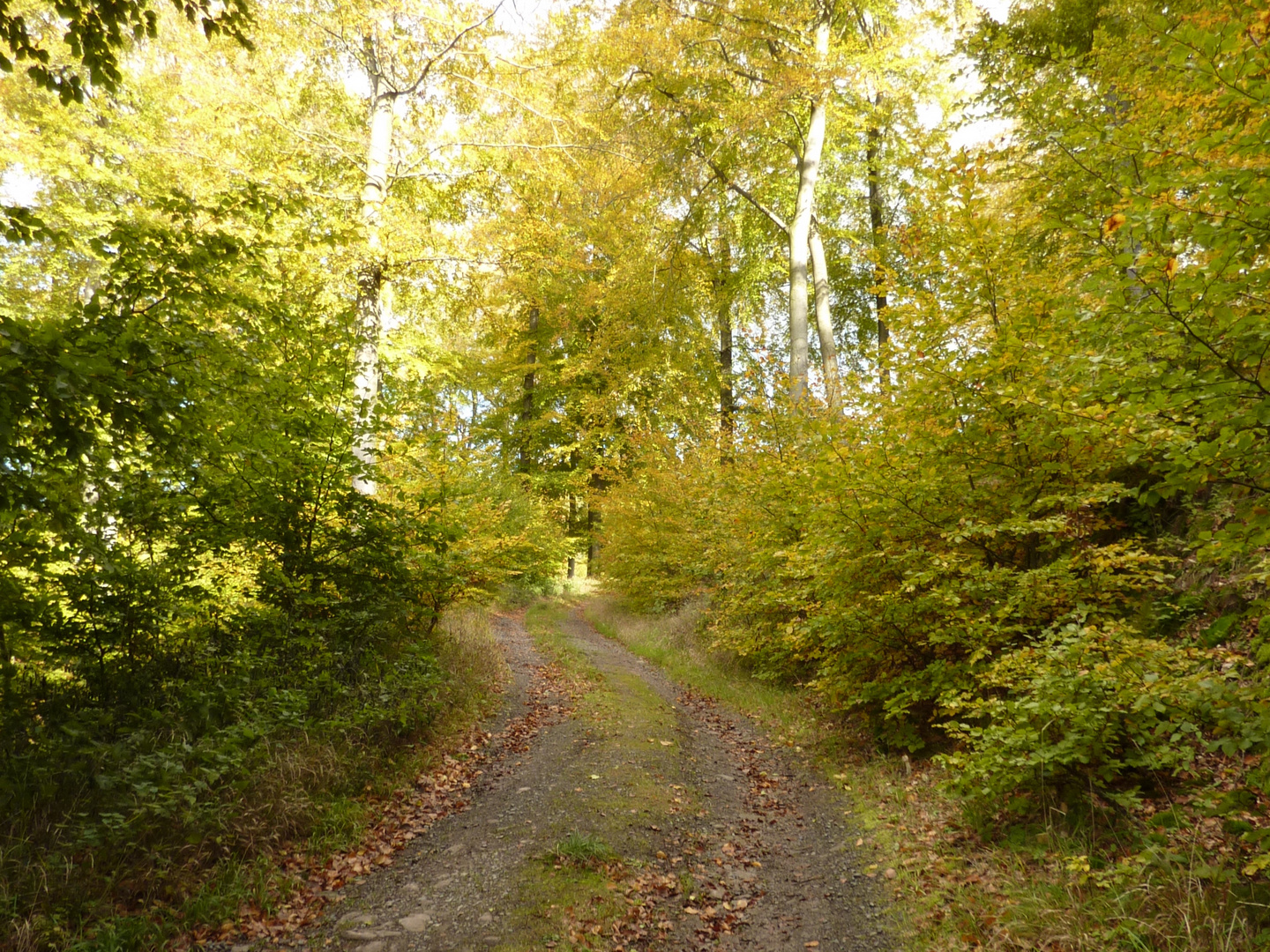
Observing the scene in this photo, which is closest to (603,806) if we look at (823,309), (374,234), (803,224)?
(374,234)

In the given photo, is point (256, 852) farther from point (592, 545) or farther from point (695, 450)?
point (592, 545)

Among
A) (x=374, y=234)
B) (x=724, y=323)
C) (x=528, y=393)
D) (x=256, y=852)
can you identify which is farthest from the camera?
(x=528, y=393)

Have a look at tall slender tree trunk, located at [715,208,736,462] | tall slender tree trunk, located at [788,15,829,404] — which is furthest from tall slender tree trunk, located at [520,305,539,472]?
tall slender tree trunk, located at [788,15,829,404]

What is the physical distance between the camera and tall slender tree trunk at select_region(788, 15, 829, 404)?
12031 mm

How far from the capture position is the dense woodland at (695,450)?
3.52m

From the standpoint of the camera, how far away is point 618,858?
4875 millimetres

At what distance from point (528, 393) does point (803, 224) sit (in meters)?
15.8

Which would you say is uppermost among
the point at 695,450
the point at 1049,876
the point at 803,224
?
the point at 803,224

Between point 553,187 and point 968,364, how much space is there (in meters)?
8.30

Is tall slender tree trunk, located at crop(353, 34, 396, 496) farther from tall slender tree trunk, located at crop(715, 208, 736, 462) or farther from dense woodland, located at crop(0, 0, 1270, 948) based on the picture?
tall slender tree trunk, located at crop(715, 208, 736, 462)

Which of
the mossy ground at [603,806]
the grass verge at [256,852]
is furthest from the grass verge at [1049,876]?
the grass verge at [256,852]

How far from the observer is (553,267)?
11.1 meters

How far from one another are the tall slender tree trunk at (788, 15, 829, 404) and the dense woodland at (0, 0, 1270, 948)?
0.09 metres

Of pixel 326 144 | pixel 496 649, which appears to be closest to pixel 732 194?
pixel 326 144
